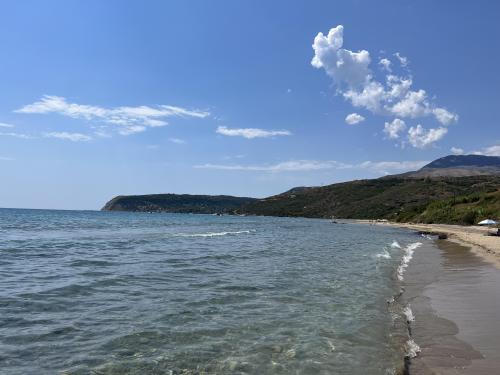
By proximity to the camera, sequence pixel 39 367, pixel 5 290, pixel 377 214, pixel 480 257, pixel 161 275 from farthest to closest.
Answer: pixel 377 214 → pixel 480 257 → pixel 161 275 → pixel 5 290 → pixel 39 367

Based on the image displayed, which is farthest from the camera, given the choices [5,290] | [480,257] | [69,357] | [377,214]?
[377,214]

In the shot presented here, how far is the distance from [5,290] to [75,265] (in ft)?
22.5

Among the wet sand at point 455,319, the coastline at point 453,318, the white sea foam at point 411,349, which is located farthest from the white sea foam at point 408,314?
the white sea foam at point 411,349

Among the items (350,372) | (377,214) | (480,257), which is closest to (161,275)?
(350,372)

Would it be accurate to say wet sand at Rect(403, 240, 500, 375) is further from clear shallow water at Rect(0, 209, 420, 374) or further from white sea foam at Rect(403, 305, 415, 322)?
clear shallow water at Rect(0, 209, 420, 374)

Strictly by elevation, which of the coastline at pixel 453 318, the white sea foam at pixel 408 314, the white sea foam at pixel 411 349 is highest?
the coastline at pixel 453 318

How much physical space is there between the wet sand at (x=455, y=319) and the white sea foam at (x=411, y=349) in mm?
107

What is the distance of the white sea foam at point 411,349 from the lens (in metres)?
9.22

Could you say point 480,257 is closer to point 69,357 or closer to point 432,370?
point 432,370

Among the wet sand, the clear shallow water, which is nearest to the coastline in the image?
the wet sand

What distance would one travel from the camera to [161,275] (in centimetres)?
1891

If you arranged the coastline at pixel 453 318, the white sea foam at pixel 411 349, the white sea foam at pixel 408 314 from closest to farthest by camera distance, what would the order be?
the coastline at pixel 453 318 < the white sea foam at pixel 411 349 < the white sea foam at pixel 408 314

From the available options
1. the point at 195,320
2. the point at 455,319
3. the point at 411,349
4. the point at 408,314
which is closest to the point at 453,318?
the point at 455,319

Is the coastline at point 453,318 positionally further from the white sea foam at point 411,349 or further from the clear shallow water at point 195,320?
the clear shallow water at point 195,320
